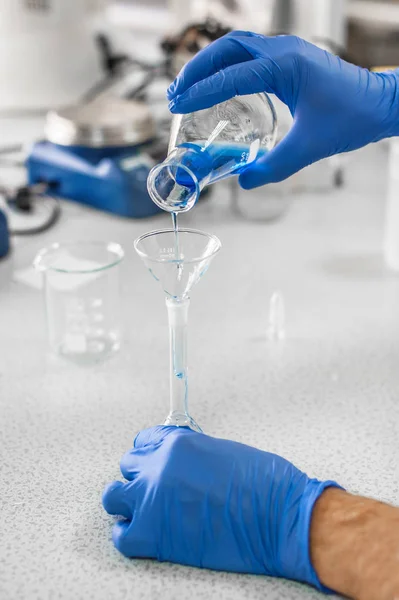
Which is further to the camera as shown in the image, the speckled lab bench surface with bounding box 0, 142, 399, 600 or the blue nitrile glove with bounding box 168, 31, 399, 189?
the blue nitrile glove with bounding box 168, 31, 399, 189

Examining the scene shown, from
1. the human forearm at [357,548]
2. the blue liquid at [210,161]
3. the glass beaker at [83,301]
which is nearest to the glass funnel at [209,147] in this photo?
the blue liquid at [210,161]

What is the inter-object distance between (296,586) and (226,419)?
1.14 feet

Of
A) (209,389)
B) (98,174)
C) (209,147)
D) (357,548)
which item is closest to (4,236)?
(98,174)

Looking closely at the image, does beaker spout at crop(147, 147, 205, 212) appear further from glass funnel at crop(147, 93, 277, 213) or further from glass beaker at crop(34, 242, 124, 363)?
glass beaker at crop(34, 242, 124, 363)

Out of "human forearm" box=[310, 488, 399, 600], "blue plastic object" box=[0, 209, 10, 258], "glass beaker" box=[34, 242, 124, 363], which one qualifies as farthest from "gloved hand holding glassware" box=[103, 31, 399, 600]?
"blue plastic object" box=[0, 209, 10, 258]

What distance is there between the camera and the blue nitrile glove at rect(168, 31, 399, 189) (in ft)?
3.38

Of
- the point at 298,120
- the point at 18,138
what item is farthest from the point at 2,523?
the point at 18,138

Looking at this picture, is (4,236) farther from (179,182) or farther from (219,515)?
(219,515)

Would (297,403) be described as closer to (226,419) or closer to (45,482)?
(226,419)

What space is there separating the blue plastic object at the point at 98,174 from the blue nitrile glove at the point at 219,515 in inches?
41.7

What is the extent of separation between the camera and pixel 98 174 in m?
1.89

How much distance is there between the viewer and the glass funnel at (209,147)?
990 millimetres

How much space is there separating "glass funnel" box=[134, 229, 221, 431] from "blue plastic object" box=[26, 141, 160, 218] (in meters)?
0.87

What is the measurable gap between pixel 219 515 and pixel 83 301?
63 centimetres
